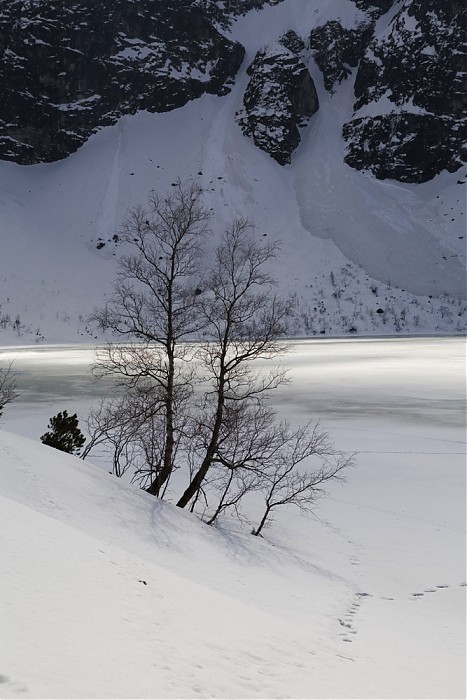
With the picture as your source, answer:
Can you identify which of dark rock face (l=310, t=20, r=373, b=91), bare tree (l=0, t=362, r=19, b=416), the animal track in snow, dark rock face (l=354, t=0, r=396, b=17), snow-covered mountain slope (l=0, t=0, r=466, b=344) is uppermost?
dark rock face (l=354, t=0, r=396, b=17)

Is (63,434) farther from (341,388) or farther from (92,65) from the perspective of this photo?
(92,65)

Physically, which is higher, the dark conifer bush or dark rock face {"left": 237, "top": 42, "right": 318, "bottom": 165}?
dark rock face {"left": 237, "top": 42, "right": 318, "bottom": 165}

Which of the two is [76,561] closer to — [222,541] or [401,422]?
[222,541]

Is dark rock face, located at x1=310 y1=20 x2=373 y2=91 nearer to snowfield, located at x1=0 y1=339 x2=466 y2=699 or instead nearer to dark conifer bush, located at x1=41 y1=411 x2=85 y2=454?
snowfield, located at x1=0 y1=339 x2=466 y2=699

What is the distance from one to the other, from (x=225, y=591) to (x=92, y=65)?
Result: 119220 millimetres

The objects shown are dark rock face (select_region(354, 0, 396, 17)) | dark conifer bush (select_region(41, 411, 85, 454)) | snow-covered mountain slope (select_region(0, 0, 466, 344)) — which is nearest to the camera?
dark conifer bush (select_region(41, 411, 85, 454))

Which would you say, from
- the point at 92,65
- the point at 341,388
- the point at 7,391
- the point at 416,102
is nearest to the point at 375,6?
the point at 416,102

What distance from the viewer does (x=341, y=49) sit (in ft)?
382

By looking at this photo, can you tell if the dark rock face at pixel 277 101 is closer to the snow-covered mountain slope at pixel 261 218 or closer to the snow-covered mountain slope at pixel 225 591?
the snow-covered mountain slope at pixel 261 218

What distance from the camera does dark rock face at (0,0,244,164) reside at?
105 meters

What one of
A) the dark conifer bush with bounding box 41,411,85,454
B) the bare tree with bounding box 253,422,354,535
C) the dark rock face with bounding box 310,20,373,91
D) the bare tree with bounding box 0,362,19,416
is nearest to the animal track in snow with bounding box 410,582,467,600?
the bare tree with bounding box 253,422,354,535

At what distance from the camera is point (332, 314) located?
71625 millimetres

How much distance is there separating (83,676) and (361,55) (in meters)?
129

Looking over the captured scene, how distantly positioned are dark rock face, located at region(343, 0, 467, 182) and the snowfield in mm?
91298
